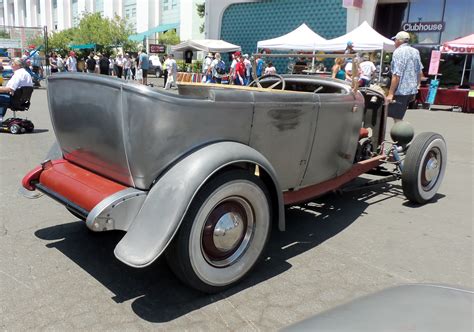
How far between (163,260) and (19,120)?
631 cm

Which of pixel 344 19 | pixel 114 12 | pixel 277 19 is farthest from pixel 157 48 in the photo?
pixel 114 12

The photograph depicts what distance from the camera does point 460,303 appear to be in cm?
158

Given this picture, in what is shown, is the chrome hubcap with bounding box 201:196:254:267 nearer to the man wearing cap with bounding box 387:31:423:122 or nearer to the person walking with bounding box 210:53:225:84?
the man wearing cap with bounding box 387:31:423:122

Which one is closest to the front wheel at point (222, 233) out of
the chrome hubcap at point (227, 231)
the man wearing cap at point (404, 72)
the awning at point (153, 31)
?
the chrome hubcap at point (227, 231)

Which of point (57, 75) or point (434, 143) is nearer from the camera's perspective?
point (57, 75)

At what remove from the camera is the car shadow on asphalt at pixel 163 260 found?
2670 mm

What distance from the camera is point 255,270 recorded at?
3066mm

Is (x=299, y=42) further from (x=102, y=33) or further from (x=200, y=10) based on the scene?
(x=102, y=33)

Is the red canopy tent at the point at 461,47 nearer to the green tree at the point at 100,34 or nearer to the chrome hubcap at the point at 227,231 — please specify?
the chrome hubcap at the point at 227,231

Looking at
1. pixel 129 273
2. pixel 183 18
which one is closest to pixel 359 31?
pixel 129 273

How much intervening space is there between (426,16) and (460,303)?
21.8m

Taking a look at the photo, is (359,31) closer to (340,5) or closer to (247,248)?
(340,5)

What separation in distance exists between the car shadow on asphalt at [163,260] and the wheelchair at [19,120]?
5185 millimetres

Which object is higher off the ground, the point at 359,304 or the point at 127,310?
the point at 359,304
